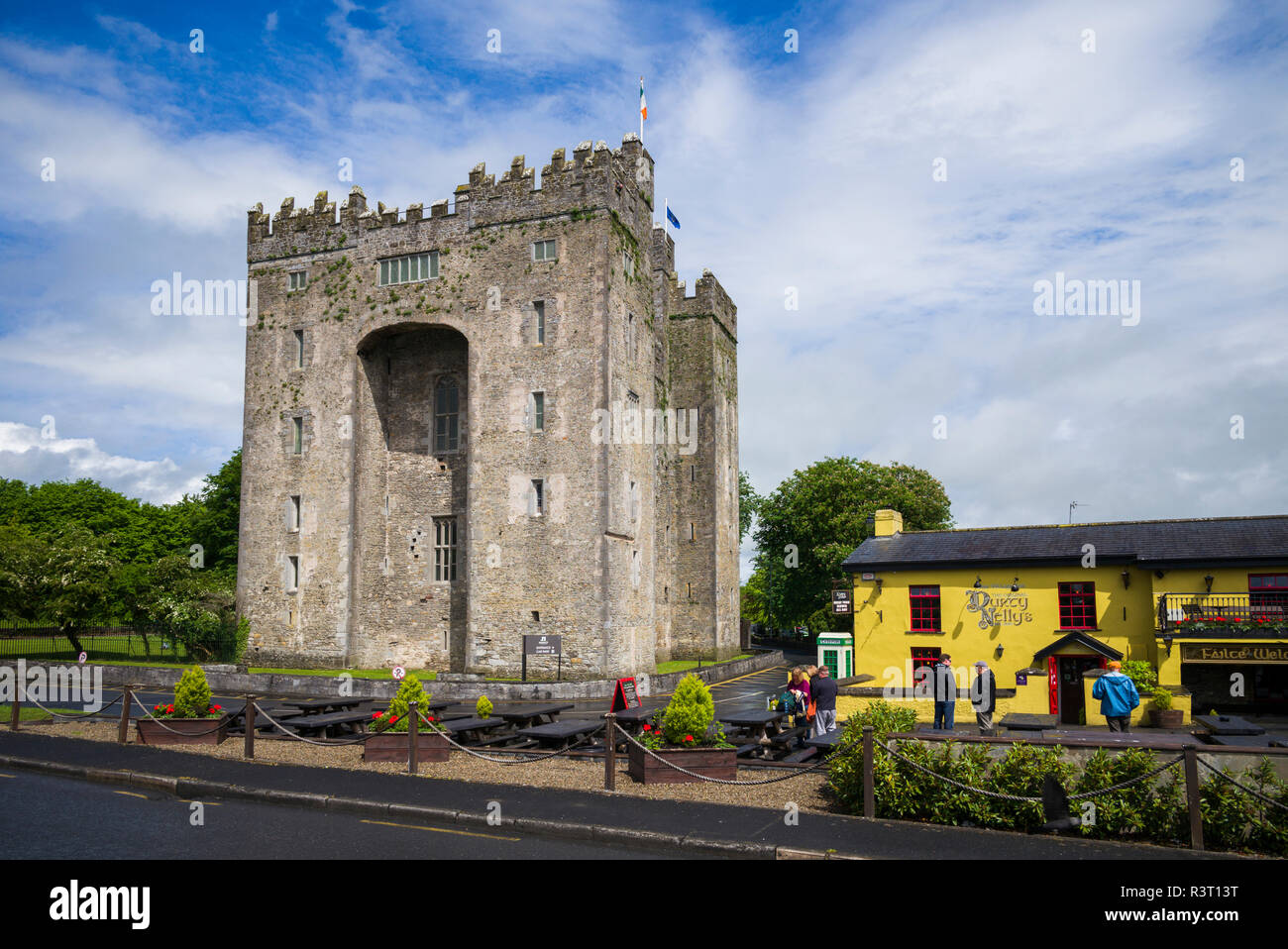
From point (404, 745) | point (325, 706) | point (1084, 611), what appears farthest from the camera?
point (1084, 611)

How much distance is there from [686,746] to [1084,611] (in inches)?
683

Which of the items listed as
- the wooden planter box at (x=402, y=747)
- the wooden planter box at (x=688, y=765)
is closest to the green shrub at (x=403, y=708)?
the wooden planter box at (x=402, y=747)

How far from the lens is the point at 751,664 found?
40.6 metres

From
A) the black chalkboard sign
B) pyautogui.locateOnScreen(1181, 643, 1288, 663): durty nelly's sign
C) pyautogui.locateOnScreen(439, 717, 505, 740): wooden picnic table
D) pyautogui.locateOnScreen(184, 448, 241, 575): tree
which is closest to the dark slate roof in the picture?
pyautogui.locateOnScreen(1181, 643, 1288, 663): durty nelly's sign

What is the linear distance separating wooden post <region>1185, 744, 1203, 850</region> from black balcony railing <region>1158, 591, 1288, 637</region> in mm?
17223

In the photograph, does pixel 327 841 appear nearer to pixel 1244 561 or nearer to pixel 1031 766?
pixel 1031 766

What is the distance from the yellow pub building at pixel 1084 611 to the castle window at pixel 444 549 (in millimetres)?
15810

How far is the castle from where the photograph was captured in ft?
103

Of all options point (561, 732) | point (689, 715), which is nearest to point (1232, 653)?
point (689, 715)

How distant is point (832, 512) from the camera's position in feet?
168

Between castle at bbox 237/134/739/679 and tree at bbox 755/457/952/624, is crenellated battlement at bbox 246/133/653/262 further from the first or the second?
tree at bbox 755/457/952/624

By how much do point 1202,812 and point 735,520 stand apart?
3768 cm

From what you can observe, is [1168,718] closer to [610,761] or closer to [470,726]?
[610,761]
